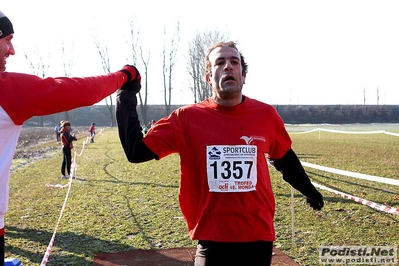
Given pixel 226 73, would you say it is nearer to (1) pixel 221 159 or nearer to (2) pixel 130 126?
(1) pixel 221 159

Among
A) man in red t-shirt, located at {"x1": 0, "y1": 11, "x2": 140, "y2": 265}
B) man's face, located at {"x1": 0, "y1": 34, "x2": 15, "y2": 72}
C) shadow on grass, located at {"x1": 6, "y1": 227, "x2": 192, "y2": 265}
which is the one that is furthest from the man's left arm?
shadow on grass, located at {"x1": 6, "y1": 227, "x2": 192, "y2": 265}

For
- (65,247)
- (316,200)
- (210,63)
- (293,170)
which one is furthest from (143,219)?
(210,63)

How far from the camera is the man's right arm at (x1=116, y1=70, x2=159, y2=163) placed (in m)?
2.45

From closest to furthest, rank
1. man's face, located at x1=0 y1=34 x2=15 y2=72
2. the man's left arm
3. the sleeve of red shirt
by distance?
the sleeve of red shirt < man's face, located at x1=0 y1=34 x2=15 y2=72 < the man's left arm

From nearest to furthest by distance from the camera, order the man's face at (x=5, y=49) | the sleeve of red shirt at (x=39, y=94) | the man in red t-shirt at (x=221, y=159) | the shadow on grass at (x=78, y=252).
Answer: the sleeve of red shirt at (x=39, y=94)
the man's face at (x=5, y=49)
the man in red t-shirt at (x=221, y=159)
the shadow on grass at (x=78, y=252)

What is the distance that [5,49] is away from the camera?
1.97m

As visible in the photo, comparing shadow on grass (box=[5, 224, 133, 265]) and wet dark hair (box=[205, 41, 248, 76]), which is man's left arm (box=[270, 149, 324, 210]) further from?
shadow on grass (box=[5, 224, 133, 265])

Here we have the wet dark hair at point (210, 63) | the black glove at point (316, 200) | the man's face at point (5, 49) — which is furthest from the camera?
the black glove at point (316, 200)

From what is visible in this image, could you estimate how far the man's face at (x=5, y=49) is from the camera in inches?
76.8

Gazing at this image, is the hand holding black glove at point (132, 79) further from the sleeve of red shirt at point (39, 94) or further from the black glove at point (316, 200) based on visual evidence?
the black glove at point (316, 200)

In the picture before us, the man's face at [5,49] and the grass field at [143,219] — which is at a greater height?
the man's face at [5,49]

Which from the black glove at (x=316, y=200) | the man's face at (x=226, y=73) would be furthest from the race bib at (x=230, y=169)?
the black glove at (x=316, y=200)

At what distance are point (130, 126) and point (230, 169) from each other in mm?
675

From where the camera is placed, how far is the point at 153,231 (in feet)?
21.9
